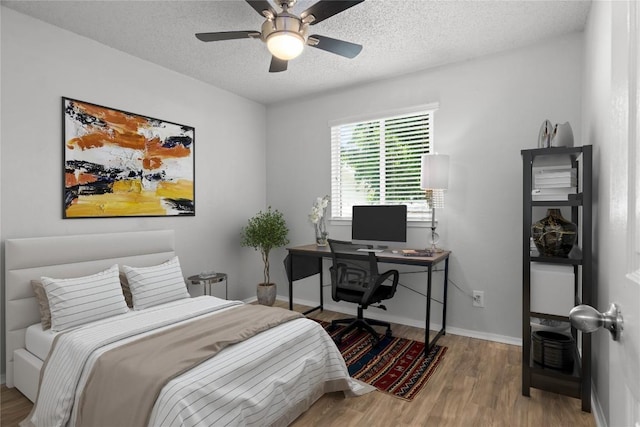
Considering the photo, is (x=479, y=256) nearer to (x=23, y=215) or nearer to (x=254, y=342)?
(x=254, y=342)

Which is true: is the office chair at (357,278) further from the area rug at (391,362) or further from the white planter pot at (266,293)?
the white planter pot at (266,293)

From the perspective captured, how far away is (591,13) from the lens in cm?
241

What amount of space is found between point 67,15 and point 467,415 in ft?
12.5

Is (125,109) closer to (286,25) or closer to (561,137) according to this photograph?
(286,25)

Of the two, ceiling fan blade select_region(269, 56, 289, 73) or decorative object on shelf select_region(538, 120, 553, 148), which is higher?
ceiling fan blade select_region(269, 56, 289, 73)

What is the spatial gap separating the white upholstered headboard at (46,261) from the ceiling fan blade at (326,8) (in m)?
2.30

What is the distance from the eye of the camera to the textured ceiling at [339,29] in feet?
7.92

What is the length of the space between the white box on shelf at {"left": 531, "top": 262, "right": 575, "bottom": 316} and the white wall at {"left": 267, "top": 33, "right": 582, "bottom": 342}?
37.1 inches

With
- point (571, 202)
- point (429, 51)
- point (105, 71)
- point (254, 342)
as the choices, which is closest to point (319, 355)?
point (254, 342)

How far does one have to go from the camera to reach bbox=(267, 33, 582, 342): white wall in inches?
116

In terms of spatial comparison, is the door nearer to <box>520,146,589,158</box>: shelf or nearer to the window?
<box>520,146,589,158</box>: shelf

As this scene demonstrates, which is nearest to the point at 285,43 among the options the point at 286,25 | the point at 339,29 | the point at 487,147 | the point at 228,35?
the point at 286,25

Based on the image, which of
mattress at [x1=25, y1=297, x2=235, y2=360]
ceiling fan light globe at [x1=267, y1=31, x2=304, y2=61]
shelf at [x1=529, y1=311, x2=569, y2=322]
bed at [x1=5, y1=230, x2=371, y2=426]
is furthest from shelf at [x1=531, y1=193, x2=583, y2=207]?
mattress at [x1=25, y1=297, x2=235, y2=360]

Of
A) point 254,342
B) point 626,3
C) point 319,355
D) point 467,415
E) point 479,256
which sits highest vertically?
point 626,3
